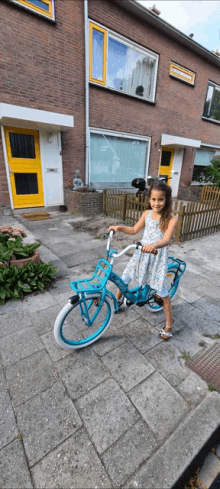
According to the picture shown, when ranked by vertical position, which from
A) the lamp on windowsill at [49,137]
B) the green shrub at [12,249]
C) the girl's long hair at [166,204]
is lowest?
the green shrub at [12,249]

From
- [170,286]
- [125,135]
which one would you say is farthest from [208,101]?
[170,286]

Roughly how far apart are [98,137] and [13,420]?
8.44 metres

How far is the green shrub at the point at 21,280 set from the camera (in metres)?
2.98

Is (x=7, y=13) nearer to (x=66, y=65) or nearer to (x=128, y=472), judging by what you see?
(x=66, y=65)

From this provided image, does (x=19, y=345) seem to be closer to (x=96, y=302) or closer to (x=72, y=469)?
(x=96, y=302)

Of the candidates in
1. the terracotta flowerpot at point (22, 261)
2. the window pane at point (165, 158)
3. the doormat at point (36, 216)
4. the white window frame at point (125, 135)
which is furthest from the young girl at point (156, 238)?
the window pane at point (165, 158)

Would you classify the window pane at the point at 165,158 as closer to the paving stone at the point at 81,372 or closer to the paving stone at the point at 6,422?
the paving stone at the point at 81,372

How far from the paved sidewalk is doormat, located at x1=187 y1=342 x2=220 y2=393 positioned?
0.07 metres

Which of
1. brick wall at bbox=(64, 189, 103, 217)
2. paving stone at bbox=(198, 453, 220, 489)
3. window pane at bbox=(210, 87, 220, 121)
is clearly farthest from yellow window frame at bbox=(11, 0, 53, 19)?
window pane at bbox=(210, 87, 220, 121)

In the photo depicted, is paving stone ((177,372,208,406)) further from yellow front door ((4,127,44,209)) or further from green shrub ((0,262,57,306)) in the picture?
yellow front door ((4,127,44,209))

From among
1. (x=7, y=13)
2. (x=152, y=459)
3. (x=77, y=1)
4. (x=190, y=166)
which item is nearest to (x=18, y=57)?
(x=7, y=13)

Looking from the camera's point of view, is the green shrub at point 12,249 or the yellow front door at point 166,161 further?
the yellow front door at point 166,161

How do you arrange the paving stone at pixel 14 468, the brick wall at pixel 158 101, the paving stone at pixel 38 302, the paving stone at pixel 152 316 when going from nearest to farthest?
the paving stone at pixel 14 468, the paving stone at pixel 152 316, the paving stone at pixel 38 302, the brick wall at pixel 158 101

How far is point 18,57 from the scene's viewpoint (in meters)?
5.95
